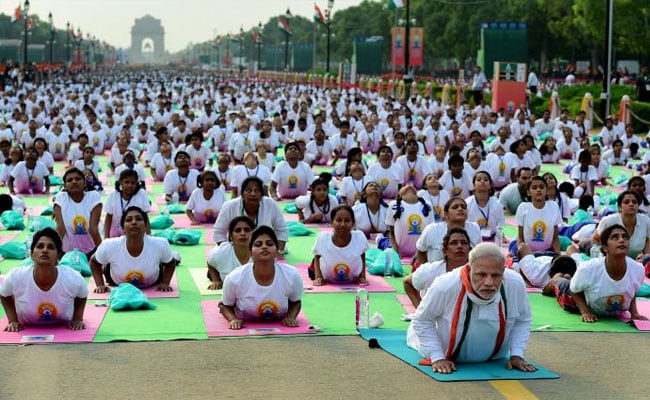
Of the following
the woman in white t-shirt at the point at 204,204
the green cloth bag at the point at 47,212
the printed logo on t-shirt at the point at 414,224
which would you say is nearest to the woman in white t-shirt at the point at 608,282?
the printed logo on t-shirt at the point at 414,224

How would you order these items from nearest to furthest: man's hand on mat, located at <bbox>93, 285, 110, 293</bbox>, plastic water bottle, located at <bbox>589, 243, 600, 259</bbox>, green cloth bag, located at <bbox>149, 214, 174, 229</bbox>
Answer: man's hand on mat, located at <bbox>93, 285, 110, 293</bbox> → plastic water bottle, located at <bbox>589, 243, 600, 259</bbox> → green cloth bag, located at <bbox>149, 214, 174, 229</bbox>

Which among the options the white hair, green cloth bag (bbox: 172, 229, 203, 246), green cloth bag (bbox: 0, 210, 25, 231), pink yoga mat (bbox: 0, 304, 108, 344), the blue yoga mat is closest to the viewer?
the white hair

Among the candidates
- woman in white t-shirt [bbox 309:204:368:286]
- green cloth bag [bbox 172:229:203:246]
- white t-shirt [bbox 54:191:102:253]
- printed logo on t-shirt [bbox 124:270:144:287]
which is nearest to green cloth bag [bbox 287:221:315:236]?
green cloth bag [bbox 172:229:203:246]

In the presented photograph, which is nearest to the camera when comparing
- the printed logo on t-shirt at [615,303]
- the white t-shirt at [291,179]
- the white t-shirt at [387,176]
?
the printed logo on t-shirt at [615,303]

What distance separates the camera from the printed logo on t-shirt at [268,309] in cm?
1039

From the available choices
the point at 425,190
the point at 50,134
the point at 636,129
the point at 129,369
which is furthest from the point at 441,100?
the point at 129,369

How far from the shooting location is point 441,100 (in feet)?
167

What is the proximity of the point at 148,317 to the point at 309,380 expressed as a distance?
2775 mm

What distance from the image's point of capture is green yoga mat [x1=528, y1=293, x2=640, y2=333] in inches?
414

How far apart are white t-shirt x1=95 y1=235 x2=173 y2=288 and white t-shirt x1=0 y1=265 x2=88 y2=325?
1706 mm

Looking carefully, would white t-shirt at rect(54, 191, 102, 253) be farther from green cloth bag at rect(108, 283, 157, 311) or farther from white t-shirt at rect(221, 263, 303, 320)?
white t-shirt at rect(221, 263, 303, 320)

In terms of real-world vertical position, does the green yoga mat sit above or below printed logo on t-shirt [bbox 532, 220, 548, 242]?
below

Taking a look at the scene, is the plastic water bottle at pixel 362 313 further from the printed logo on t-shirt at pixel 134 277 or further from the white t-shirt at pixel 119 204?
the white t-shirt at pixel 119 204

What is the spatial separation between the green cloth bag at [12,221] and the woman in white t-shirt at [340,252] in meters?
6.02
